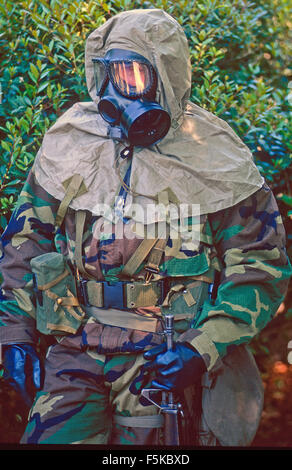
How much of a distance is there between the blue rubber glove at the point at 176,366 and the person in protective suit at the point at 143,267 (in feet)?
0.11

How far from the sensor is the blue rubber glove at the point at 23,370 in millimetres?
2395

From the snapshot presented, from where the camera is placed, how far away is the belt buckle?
7.86ft

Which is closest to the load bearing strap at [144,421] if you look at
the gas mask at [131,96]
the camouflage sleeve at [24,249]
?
the camouflage sleeve at [24,249]

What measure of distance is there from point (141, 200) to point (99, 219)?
0.20 meters

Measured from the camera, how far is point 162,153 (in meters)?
2.48

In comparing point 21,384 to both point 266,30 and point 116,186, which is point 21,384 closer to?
point 116,186

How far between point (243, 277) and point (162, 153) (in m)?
0.63

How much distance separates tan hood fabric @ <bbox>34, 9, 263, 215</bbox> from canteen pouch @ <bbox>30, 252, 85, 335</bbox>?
28cm

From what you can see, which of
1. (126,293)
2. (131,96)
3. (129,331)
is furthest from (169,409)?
(131,96)

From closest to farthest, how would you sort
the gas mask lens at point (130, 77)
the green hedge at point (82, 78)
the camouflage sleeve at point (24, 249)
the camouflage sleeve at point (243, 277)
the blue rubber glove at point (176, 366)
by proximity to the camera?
1. the blue rubber glove at point (176, 366)
2. the camouflage sleeve at point (243, 277)
3. the gas mask lens at point (130, 77)
4. the camouflage sleeve at point (24, 249)
5. the green hedge at point (82, 78)

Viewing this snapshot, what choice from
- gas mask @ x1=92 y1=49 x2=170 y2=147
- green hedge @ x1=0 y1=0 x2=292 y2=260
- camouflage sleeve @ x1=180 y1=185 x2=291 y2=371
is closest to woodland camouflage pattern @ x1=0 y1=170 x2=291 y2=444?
camouflage sleeve @ x1=180 y1=185 x2=291 y2=371

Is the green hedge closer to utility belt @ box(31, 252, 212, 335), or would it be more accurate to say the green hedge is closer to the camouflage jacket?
the camouflage jacket

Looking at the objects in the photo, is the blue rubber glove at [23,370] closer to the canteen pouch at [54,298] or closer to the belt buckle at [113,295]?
the canteen pouch at [54,298]

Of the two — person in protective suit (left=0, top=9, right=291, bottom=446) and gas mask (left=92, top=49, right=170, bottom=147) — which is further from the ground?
gas mask (left=92, top=49, right=170, bottom=147)
